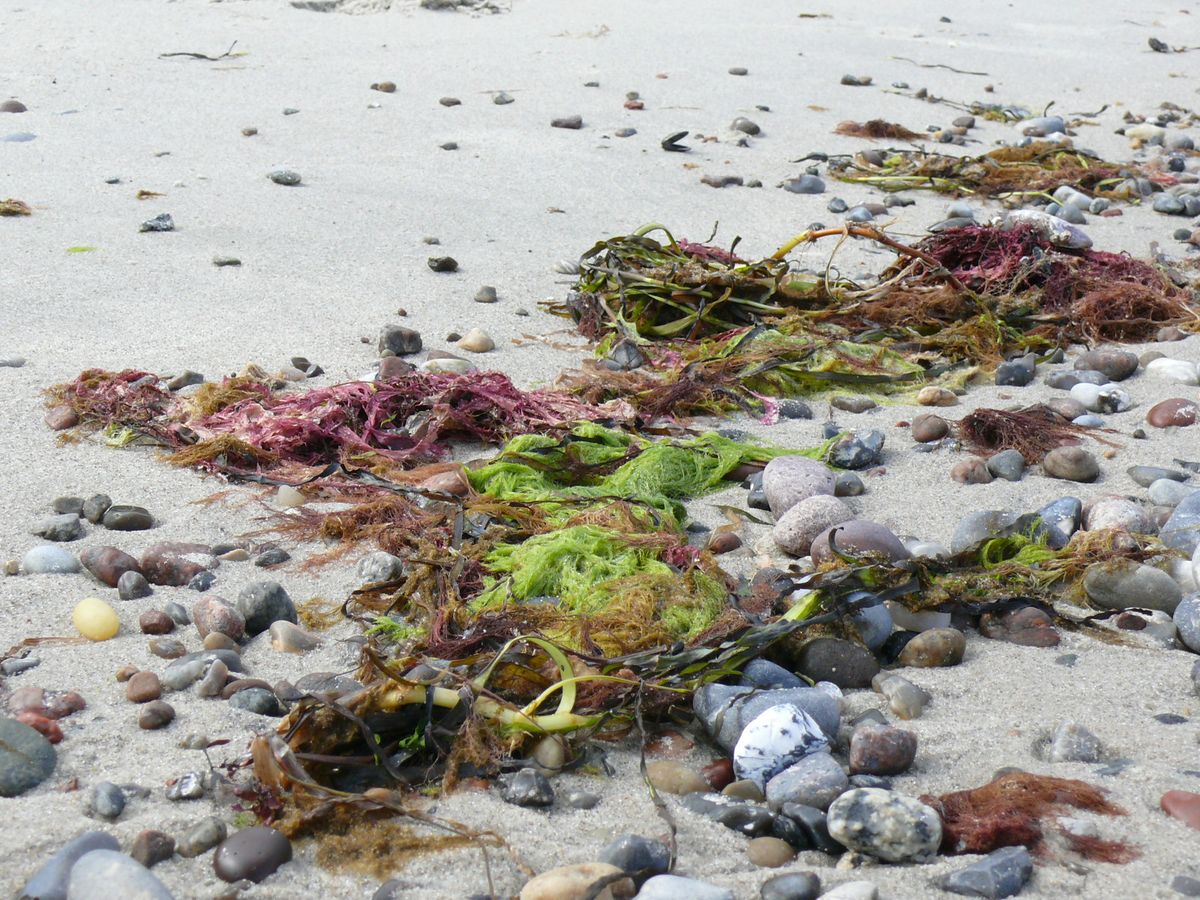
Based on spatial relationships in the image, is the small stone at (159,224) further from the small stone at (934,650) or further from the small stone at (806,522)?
the small stone at (934,650)

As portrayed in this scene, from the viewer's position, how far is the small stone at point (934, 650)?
248cm

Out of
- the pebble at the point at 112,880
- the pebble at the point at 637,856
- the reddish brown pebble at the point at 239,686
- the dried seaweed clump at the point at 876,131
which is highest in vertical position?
the dried seaweed clump at the point at 876,131

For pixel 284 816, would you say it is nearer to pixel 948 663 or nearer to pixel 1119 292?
pixel 948 663

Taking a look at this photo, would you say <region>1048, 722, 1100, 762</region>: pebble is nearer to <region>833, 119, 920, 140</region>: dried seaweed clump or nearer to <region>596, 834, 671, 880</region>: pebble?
<region>596, 834, 671, 880</region>: pebble

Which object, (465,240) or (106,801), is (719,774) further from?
(465,240)

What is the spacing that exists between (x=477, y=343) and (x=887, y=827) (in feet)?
9.45

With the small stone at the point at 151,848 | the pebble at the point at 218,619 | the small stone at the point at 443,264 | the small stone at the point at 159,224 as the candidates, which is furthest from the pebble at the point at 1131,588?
the small stone at the point at 159,224

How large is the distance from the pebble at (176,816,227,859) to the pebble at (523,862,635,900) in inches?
19.3

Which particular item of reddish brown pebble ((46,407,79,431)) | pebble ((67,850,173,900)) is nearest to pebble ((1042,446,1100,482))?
pebble ((67,850,173,900))

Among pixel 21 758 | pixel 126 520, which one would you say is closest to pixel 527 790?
pixel 21 758

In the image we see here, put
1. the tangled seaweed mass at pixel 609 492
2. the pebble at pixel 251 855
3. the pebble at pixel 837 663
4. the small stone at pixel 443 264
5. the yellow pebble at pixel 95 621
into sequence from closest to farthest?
the pebble at pixel 251 855, the tangled seaweed mass at pixel 609 492, the pebble at pixel 837 663, the yellow pebble at pixel 95 621, the small stone at pixel 443 264

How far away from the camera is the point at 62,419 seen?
3.67 metres

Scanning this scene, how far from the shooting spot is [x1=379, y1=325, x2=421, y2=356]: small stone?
4336 millimetres

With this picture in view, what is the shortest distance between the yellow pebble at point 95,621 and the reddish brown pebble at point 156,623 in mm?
54
